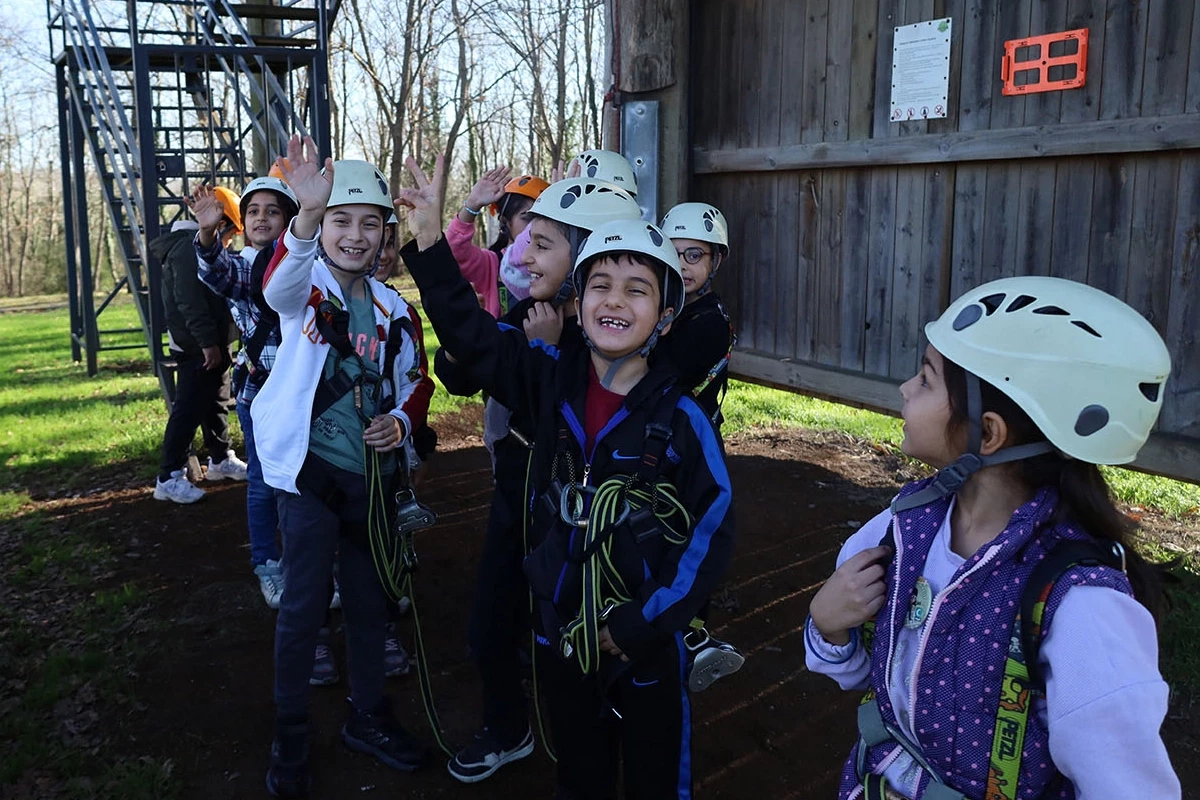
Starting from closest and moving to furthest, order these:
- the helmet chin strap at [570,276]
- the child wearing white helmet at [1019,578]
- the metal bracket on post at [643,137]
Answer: the child wearing white helmet at [1019,578]
the helmet chin strap at [570,276]
the metal bracket on post at [643,137]

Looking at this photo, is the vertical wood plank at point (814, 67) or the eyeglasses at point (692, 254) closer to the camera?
the eyeglasses at point (692, 254)

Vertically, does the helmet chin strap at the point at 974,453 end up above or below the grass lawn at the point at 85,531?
above

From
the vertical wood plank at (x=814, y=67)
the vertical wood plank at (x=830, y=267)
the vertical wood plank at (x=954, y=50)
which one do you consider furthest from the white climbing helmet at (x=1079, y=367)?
the vertical wood plank at (x=814, y=67)

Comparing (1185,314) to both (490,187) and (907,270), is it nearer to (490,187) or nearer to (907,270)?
(907,270)

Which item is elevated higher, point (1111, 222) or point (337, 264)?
point (1111, 222)

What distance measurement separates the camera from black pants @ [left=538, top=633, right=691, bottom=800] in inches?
109

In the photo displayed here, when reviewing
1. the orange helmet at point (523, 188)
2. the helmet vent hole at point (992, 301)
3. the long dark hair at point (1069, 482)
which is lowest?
the long dark hair at point (1069, 482)

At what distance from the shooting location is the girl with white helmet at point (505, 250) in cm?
392

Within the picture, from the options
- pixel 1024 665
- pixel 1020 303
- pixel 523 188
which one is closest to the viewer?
pixel 1024 665

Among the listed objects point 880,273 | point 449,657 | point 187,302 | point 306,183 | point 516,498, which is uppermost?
point 306,183

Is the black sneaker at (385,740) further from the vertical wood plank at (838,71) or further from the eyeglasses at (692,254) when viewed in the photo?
the vertical wood plank at (838,71)

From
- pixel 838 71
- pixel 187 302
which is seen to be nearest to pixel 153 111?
pixel 187 302

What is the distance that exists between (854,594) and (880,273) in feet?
12.7

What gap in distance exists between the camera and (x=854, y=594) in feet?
6.11
